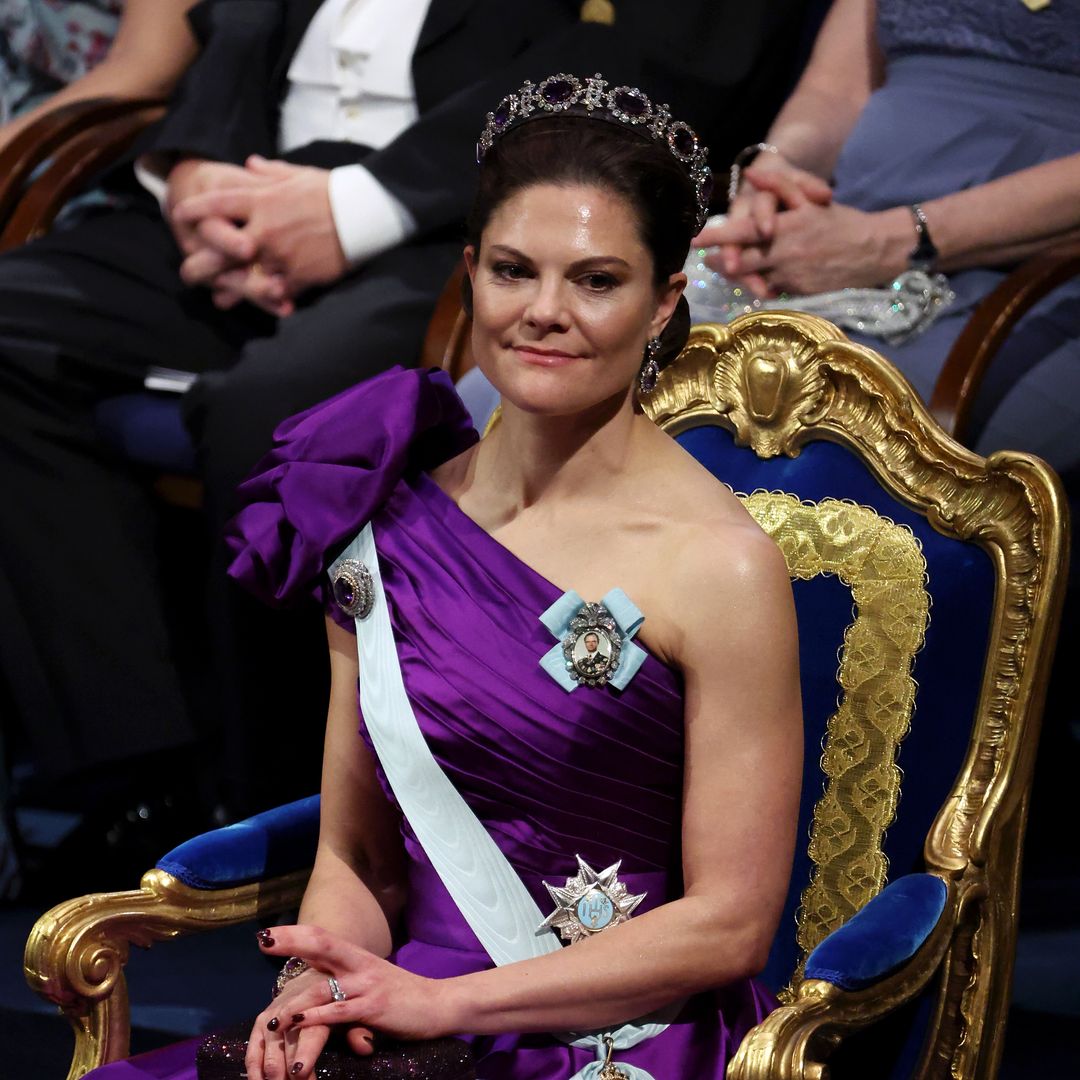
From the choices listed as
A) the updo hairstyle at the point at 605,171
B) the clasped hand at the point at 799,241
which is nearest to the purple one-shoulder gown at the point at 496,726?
the updo hairstyle at the point at 605,171

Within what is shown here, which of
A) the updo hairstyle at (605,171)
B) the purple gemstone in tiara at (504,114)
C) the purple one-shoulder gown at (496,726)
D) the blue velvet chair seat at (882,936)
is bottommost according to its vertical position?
the blue velvet chair seat at (882,936)

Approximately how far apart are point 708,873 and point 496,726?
0.72ft

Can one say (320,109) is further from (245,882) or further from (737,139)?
(245,882)

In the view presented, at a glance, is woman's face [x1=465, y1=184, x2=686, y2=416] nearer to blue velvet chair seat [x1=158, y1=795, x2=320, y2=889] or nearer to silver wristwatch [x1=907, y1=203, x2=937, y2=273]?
blue velvet chair seat [x1=158, y1=795, x2=320, y2=889]

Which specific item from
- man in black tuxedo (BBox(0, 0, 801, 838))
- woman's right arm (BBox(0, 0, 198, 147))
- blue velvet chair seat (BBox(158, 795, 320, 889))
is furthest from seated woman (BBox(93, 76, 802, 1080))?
woman's right arm (BBox(0, 0, 198, 147))

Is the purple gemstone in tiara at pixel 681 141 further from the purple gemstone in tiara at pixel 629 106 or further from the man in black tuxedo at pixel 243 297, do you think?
the man in black tuxedo at pixel 243 297

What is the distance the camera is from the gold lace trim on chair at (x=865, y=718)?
166cm

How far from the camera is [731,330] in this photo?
6.01 feet

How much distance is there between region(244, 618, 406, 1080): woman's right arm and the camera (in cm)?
A: 155

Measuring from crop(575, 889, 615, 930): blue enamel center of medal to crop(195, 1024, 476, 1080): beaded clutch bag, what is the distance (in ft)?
0.55

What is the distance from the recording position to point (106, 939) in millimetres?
1563

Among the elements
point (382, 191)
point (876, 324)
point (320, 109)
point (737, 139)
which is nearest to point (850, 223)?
point (876, 324)

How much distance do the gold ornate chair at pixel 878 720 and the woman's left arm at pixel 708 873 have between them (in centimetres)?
14

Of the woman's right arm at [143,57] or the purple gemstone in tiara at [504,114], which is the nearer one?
the purple gemstone in tiara at [504,114]
